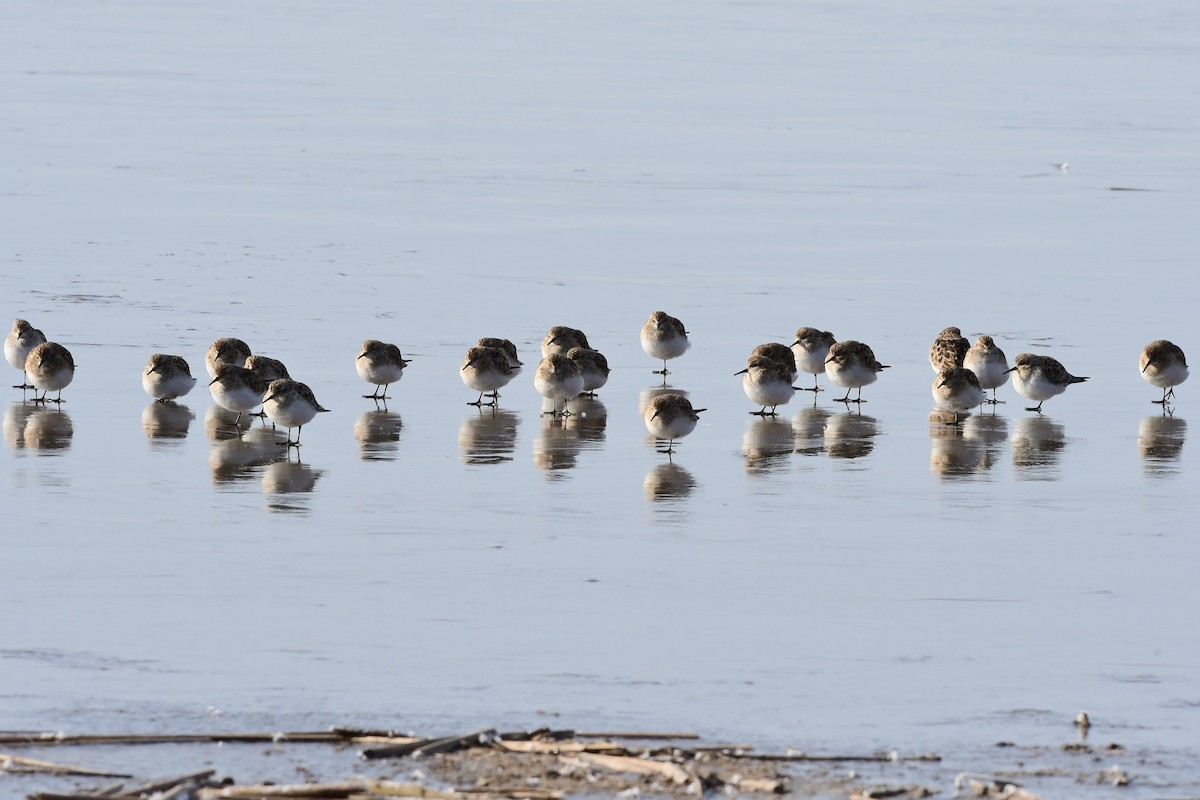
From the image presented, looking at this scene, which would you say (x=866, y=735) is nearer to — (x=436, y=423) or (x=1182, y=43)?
(x=436, y=423)

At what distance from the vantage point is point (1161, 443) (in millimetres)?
16047

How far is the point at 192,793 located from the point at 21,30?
5384cm

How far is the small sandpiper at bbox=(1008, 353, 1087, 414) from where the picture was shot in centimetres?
1733

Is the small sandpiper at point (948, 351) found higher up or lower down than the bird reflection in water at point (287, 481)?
higher up

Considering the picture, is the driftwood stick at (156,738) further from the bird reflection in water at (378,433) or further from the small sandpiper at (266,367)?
the small sandpiper at (266,367)

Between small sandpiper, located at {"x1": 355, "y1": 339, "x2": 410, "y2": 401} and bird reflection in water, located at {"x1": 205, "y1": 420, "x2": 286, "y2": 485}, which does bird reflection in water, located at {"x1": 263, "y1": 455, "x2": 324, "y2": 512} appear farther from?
small sandpiper, located at {"x1": 355, "y1": 339, "x2": 410, "y2": 401}

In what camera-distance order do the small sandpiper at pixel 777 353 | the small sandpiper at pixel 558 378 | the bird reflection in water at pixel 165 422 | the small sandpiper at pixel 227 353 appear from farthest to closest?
1. the small sandpiper at pixel 777 353
2. the small sandpiper at pixel 227 353
3. the small sandpiper at pixel 558 378
4. the bird reflection in water at pixel 165 422

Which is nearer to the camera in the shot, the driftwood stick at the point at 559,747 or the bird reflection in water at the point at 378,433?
the driftwood stick at the point at 559,747

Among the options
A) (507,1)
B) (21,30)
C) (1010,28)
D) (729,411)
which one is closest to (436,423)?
(729,411)

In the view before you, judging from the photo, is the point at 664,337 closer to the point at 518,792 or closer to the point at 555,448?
the point at 555,448

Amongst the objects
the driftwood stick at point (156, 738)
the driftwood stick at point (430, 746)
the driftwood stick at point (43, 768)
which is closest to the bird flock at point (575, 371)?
the driftwood stick at point (156, 738)

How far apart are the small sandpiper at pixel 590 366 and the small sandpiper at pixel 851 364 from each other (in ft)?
6.14

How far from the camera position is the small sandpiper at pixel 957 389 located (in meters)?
16.9

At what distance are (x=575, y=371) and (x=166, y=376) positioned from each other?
323 centimetres
